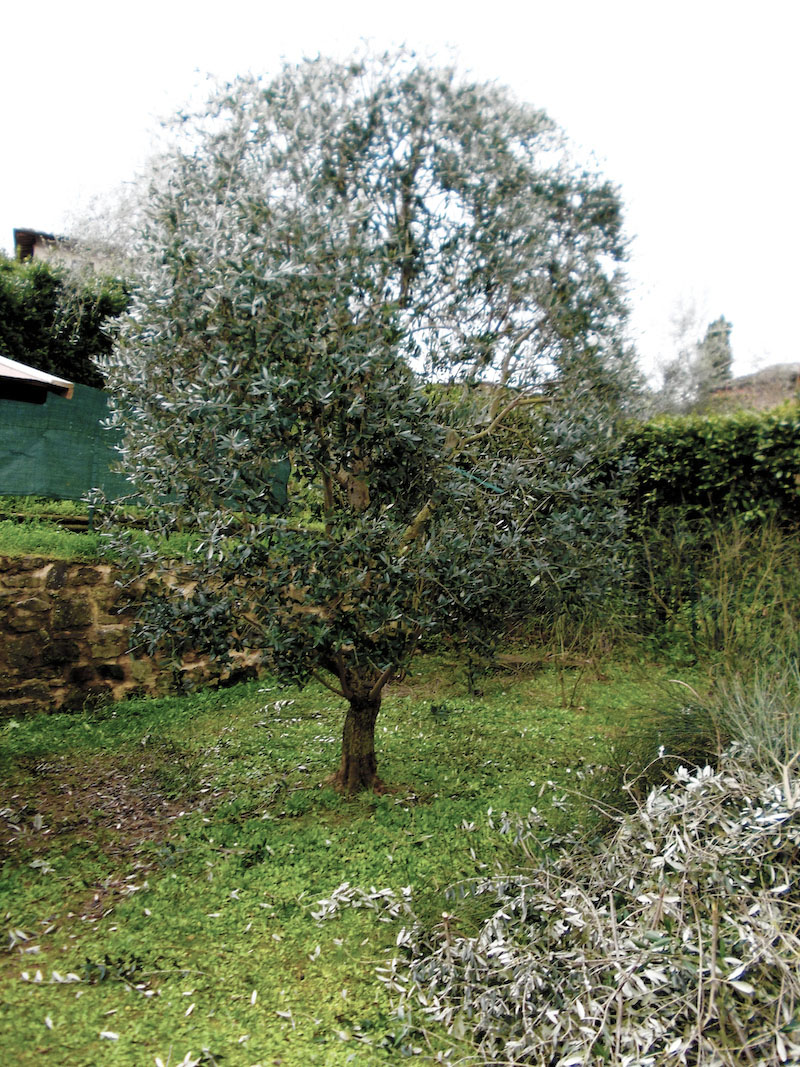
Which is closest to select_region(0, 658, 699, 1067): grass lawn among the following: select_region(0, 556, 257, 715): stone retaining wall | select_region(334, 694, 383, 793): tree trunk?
select_region(334, 694, 383, 793): tree trunk

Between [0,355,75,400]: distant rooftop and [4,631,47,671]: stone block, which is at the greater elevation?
[0,355,75,400]: distant rooftop

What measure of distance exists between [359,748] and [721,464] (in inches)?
230

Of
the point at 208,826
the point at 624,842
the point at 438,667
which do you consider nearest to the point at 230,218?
the point at 208,826

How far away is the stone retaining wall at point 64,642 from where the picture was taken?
257 inches

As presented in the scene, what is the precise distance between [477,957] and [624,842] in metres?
0.79

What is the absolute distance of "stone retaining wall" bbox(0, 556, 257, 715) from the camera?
652 centimetres

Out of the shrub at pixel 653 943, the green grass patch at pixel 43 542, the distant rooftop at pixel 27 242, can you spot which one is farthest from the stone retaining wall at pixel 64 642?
the distant rooftop at pixel 27 242

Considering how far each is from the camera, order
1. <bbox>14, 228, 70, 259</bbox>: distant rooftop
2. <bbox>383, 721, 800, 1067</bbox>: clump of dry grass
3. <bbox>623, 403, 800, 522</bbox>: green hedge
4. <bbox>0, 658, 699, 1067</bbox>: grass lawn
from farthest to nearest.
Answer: <bbox>14, 228, 70, 259</bbox>: distant rooftop → <bbox>623, 403, 800, 522</bbox>: green hedge → <bbox>0, 658, 699, 1067</bbox>: grass lawn → <bbox>383, 721, 800, 1067</bbox>: clump of dry grass

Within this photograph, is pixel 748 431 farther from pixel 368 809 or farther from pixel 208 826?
pixel 208 826

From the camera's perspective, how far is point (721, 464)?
8.78 meters

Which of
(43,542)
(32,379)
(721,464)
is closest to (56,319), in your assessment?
(43,542)

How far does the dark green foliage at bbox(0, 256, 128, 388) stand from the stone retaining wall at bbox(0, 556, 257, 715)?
213 inches

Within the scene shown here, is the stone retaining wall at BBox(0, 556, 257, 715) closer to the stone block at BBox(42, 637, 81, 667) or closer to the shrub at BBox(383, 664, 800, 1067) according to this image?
the stone block at BBox(42, 637, 81, 667)

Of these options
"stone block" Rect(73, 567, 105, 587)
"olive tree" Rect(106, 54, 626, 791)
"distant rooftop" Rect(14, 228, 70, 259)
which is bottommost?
"stone block" Rect(73, 567, 105, 587)
